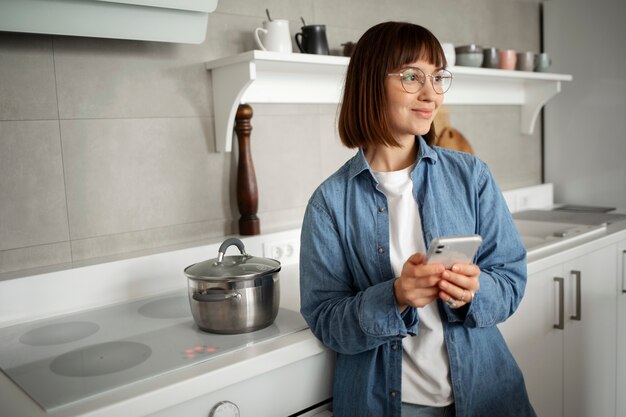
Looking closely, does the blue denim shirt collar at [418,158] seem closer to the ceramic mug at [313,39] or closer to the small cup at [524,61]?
the ceramic mug at [313,39]

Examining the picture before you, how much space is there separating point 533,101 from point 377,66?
6.28 ft

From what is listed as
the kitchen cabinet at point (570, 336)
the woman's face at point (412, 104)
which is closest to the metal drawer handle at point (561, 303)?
the kitchen cabinet at point (570, 336)

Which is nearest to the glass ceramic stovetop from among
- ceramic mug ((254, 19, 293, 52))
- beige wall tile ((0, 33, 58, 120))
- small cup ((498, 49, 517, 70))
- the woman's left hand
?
the woman's left hand

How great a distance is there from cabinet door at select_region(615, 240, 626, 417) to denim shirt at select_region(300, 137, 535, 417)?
3.93 ft

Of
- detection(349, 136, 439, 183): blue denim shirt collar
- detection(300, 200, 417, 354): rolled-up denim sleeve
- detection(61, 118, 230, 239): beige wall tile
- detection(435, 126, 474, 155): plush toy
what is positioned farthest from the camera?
detection(435, 126, 474, 155): plush toy

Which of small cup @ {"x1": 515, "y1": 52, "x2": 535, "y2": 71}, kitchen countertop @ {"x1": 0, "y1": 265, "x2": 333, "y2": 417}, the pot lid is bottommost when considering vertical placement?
kitchen countertop @ {"x1": 0, "y1": 265, "x2": 333, "y2": 417}

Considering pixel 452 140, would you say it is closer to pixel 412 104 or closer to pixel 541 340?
pixel 541 340

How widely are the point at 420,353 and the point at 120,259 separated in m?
0.77

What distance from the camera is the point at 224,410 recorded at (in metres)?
1.04

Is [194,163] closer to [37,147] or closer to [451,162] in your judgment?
[37,147]

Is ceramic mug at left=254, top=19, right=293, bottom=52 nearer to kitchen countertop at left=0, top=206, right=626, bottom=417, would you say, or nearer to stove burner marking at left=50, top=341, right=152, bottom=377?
kitchen countertop at left=0, top=206, right=626, bottom=417

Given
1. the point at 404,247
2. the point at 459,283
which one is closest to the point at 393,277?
the point at 404,247

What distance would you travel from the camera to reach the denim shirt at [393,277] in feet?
3.52

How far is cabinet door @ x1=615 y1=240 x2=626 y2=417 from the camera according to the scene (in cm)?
213
